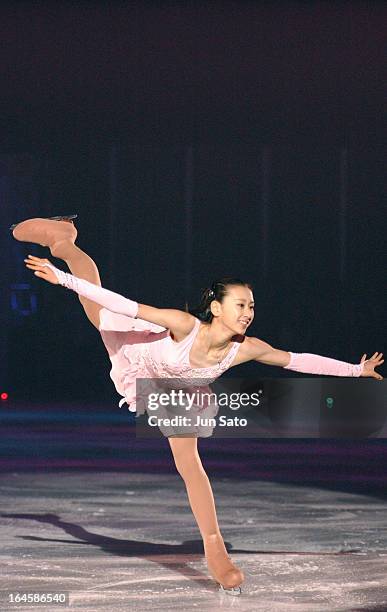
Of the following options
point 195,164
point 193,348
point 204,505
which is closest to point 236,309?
point 193,348

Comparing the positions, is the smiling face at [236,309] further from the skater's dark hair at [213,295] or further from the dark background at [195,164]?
the dark background at [195,164]

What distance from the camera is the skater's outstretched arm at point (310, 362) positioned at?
476 cm

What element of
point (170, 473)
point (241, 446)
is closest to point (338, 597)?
point (170, 473)

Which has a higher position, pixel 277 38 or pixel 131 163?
pixel 277 38

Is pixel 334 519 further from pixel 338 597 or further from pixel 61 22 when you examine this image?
pixel 61 22

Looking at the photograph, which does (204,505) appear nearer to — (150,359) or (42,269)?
(150,359)

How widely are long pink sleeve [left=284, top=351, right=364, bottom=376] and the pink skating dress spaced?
9.5 inches

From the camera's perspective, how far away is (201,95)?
13250 millimetres

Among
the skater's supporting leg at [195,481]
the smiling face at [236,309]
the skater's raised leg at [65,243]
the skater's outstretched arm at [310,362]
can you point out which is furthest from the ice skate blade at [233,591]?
the skater's raised leg at [65,243]

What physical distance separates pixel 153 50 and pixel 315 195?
2528mm

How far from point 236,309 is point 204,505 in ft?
3.02

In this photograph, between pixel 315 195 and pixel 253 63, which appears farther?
pixel 315 195

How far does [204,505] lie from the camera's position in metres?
5.08

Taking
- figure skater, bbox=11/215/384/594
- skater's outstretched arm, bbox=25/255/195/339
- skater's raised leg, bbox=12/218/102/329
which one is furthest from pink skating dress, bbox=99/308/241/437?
skater's outstretched arm, bbox=25/255/195/339
